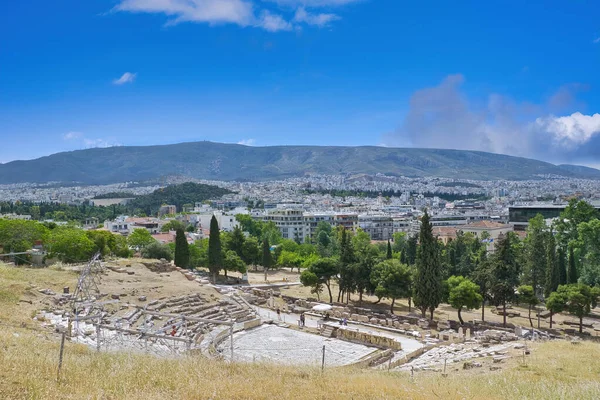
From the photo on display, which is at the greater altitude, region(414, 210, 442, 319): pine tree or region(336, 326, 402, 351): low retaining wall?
region(414, 210, 442, 319): pine tree

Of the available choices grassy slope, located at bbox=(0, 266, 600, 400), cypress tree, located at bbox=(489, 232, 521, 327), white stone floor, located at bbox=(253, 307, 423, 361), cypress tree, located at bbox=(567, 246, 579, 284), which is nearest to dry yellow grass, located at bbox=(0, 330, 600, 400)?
grassy slope, located at bbox=(0, 266, 600, 400)

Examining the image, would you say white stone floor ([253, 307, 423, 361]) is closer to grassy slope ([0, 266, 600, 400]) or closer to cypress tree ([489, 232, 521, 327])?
grassy slope ([0, 266, 600, 400])

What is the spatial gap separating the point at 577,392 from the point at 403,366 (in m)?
9.03

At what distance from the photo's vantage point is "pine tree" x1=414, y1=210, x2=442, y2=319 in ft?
92.5

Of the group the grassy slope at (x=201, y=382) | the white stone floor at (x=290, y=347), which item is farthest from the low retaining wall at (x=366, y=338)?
the grassy slope at (x=201, y=382)

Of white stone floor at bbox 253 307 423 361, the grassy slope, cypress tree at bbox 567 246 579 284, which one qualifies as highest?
the grassy slope

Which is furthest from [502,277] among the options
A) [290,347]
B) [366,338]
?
[290,347]

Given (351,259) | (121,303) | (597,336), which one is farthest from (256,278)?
(597,336)

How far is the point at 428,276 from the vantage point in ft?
92.7

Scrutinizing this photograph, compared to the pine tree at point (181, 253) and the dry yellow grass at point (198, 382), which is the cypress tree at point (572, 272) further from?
the pine tree at point (181, 253)

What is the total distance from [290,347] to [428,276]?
1051cm

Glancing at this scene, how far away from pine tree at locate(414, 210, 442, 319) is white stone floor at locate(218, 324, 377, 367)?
7.24 m

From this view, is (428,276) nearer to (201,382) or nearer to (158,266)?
(158,266)

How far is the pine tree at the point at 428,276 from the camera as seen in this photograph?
28188 millimetres
